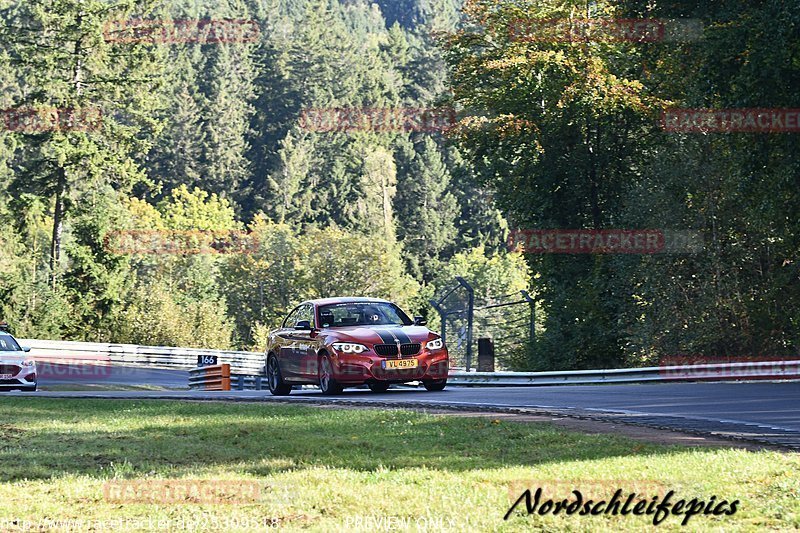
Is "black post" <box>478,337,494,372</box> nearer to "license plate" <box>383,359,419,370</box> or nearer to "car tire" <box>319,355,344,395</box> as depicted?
"car tire" <box>319,355,344,395</box>

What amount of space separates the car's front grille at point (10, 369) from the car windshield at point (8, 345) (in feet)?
2.04

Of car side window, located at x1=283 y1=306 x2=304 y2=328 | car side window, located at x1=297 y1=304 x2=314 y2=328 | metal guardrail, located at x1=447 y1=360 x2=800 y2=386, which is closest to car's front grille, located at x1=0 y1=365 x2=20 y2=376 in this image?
car side window, located at x1=283 y1=306 x2=304 y2=328

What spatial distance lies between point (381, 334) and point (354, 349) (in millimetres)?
518

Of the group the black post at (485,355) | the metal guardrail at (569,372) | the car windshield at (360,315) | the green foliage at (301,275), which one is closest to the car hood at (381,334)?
the car windshield at (360,315)

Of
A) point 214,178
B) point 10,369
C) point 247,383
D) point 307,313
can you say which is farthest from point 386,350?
point 214,178

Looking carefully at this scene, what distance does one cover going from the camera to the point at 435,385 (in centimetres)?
2303

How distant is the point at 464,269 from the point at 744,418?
108624 millimetres

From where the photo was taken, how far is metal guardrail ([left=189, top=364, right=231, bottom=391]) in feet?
128

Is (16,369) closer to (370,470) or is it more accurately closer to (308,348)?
(308,348)

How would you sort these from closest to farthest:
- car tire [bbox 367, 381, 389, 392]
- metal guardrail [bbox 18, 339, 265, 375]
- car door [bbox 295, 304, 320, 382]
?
1. car tire [bbox 367, 381, 389, 392]
2. car door [bbox 295, 304, 320, 382]
3. metal guardrail [bbox 18, 339, 265, 375]

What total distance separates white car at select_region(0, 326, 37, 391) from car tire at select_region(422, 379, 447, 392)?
11738 mm

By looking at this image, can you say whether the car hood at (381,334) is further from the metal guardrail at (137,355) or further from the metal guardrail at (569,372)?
the metal guardrail at (137,355)

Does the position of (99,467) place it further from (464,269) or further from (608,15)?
(464,269)

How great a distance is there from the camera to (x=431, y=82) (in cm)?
16250
